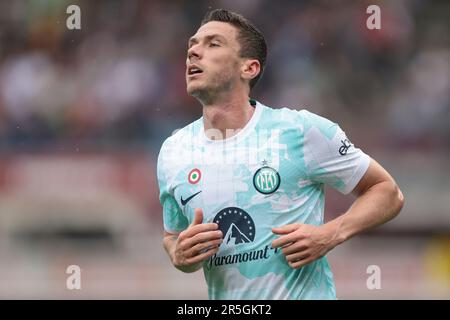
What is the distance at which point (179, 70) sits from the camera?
14414 mm

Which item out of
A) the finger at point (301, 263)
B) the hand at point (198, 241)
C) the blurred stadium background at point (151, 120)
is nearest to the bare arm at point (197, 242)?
the hand at point (198, 241)

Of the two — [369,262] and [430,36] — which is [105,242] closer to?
[369,262]

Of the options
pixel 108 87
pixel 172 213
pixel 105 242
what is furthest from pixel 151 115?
pixel 172 213

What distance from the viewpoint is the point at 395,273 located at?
12.6m

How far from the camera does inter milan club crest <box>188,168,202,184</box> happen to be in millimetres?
5745

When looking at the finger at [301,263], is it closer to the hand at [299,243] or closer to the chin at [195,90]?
the hand at [299,243]

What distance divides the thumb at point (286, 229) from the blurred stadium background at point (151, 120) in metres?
6.62

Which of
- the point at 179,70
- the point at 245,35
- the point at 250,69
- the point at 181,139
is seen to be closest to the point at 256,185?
the point at 181,139

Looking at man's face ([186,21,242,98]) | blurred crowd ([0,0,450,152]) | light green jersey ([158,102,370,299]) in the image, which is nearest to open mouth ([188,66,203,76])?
man's face ([186,21,242,98])

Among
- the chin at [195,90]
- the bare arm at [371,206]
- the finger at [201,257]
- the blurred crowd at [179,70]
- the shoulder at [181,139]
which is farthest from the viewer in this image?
the blurred crowd at [179,70]

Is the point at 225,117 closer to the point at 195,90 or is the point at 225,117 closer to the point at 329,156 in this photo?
the point at 195,90

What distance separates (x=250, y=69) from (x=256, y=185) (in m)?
0.72

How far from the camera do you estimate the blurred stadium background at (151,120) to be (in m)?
12.8

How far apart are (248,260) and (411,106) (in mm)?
9202
